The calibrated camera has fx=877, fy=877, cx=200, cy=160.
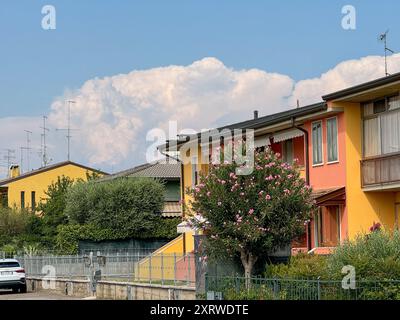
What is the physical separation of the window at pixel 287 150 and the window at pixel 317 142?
2456 mm

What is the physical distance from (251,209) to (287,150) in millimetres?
10208

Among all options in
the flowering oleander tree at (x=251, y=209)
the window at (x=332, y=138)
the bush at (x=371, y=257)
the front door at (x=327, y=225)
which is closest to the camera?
the bush at (x=371, y=257)

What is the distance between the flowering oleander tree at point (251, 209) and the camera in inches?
961

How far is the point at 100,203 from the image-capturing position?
49000 mm

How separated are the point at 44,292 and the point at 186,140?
9.21 metres

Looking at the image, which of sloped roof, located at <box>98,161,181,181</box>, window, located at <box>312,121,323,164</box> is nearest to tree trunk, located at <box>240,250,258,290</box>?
window, located at <box>312,121,323,164</box>

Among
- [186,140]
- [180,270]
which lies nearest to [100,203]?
[186,140]

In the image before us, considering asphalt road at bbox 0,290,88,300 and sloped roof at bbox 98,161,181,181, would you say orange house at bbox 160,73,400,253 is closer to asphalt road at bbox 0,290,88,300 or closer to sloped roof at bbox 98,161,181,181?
asphalt road at bbox 0,290,88,300

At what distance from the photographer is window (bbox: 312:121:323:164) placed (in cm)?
3108

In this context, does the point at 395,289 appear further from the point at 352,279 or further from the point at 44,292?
the point at 44,292

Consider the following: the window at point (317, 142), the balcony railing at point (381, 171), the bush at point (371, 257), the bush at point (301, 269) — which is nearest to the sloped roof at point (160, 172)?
the window at point (317, 142)

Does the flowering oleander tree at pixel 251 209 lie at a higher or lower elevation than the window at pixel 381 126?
lower

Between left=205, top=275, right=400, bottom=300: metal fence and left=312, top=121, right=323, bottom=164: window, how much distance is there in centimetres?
847

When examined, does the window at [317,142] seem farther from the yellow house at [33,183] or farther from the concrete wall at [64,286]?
the yellow house at [33,183]
